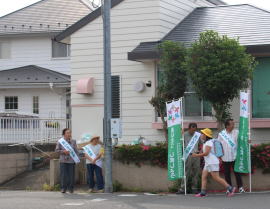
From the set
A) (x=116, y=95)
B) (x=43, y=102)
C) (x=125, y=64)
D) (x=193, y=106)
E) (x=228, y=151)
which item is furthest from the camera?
(x=43, y=102)

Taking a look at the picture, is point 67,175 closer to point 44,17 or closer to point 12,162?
point 12,162

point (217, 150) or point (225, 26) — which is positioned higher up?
point (225, 26)

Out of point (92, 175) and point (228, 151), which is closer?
point (228, 151)

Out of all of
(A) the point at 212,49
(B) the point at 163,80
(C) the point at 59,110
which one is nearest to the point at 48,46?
(C) the point at 59,110

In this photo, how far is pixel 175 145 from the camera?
14.5m

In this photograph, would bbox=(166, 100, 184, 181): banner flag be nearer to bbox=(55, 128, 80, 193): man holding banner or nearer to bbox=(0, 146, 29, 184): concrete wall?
bbox=(55, 128, 80, 193): man holding banner

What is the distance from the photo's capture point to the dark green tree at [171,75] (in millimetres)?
16625

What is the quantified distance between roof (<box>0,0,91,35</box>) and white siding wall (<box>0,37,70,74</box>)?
1.77ft

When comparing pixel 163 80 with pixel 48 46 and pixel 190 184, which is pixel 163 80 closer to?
pixel 190 184

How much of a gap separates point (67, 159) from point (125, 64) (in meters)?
4.92

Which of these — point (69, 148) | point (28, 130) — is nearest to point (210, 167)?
point (69, 148)

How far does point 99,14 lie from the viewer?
775 inches

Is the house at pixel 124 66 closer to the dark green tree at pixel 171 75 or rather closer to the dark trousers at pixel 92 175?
the dark green tree at pixel 171 75

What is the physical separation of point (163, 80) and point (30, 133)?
6.06m
